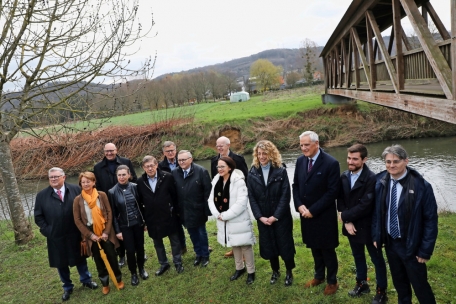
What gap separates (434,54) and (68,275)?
19.5ft

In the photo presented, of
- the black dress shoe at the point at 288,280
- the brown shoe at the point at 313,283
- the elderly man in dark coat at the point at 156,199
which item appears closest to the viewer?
the brown shoe at the point at 313,283

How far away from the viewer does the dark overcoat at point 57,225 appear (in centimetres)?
450

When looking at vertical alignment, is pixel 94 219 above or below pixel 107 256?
above

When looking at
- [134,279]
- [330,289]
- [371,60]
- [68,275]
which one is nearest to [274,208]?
[330,289]

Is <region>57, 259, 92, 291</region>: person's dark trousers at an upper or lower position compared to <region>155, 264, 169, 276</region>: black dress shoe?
upper

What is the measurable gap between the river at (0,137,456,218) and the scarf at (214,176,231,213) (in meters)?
5.65

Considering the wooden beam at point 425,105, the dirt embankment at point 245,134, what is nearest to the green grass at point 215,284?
the wooden beam at point 425,105

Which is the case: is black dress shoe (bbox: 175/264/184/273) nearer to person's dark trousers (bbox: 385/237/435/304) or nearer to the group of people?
the group of people

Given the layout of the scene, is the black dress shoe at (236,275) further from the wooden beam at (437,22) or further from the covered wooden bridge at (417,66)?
the wooden beam at (437,22)

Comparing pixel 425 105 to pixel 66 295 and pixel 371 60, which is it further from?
pixel 66 295

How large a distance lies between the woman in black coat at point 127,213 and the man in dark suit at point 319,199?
2.31 m

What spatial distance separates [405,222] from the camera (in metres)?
3.06

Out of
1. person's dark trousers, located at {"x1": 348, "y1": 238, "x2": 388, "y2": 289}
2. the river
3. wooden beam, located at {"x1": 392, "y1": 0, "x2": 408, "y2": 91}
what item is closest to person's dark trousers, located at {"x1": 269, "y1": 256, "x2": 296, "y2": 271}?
person's dark trousers, located at {"x1": 348, "y1": 238, "x2": 388, "y2": 289}

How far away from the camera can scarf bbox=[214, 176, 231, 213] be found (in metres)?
4.35
